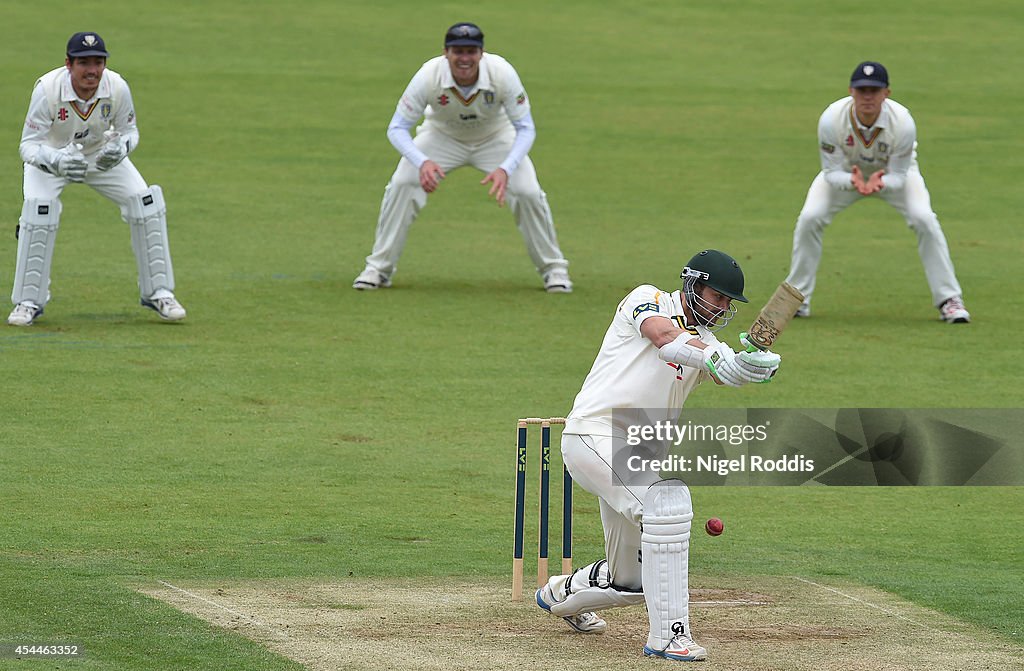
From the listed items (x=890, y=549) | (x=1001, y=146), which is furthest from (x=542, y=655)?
(x=1001, y=146)

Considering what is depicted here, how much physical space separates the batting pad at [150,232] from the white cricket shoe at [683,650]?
7.00 metres

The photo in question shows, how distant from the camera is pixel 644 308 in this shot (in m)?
6.62

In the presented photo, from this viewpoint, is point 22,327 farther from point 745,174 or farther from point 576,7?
point 576,7

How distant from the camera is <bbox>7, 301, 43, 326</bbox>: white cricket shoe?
40.7 feet

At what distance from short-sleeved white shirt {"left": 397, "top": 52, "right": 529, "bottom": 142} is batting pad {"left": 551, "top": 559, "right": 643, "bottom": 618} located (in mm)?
7093

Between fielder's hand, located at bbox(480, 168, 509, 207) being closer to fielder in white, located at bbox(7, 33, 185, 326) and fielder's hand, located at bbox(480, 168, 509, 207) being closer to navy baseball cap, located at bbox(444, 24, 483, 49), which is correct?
navy baseball cap, located at bbox(444, 24, 483, 49)

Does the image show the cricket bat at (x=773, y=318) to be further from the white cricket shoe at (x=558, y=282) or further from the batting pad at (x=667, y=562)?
the white cricket shoe at (x=558, y=282)

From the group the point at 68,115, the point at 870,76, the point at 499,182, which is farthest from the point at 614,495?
the point at 870,76

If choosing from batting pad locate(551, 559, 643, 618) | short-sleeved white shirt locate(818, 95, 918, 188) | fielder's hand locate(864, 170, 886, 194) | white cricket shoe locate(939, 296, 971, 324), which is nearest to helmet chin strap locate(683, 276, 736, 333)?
batting pad locate(551, 559, 643, 618)

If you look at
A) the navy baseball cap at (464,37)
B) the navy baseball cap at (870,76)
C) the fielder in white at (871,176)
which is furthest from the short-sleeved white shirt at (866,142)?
the navy baseball cap at (464,37)

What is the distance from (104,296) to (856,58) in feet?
52.3

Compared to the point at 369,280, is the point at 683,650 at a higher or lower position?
lower

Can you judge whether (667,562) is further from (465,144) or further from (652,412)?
(465,144)

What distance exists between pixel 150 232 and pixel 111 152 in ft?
2.37
